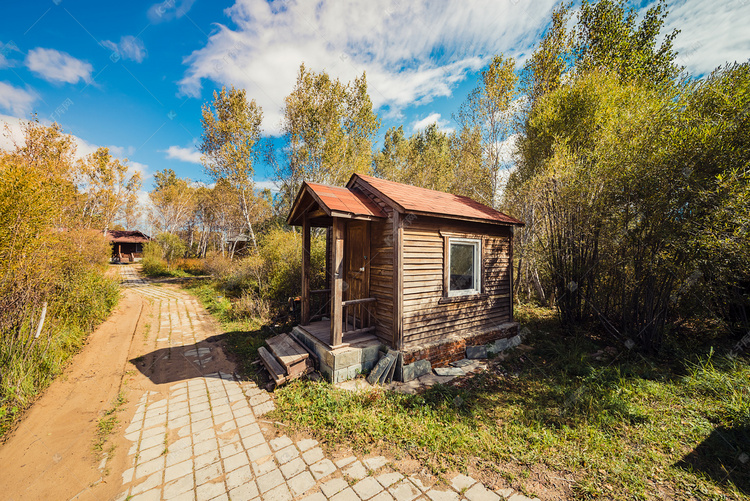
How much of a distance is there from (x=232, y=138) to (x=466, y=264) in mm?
15130

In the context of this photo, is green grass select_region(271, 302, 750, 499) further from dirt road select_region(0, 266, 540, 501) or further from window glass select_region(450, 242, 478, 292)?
window glass select_region(450, 242, 478, 292)

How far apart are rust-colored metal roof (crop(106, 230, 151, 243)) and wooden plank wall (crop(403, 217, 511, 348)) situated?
115 ft

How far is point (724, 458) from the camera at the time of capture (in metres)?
3.07

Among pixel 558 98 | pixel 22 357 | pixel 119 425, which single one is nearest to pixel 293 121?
pixel 558 98

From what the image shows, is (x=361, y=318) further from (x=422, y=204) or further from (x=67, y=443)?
(x=67, y=443)

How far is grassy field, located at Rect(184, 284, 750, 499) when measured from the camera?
2920mm

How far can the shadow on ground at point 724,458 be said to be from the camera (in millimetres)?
2820

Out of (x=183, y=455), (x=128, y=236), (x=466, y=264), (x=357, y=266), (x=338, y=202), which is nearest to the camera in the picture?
(x=183, y=455)

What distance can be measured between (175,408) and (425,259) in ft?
16.4

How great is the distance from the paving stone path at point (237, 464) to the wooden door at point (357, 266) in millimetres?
2415

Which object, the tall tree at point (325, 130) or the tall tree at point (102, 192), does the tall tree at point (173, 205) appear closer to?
the tall tree at point (102, 192)

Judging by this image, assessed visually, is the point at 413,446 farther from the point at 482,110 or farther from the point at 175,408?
the point at 482,110

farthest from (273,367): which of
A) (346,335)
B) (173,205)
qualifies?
(173,205)

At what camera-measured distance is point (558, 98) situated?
811 cm
